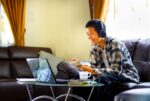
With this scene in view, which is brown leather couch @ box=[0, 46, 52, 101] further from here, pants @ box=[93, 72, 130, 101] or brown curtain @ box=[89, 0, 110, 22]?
pants @ box=[93, 72, 130, 101]

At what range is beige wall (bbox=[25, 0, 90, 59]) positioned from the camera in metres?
5.02

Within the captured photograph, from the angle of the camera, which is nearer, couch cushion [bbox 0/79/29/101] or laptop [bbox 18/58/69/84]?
laptop [bbox 18/58/69/84]

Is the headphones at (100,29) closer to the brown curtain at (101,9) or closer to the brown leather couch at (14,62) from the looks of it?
the brown curtain at (101,9)

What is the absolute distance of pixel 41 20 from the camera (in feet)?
17.8

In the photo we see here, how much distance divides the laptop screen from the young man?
0.33m

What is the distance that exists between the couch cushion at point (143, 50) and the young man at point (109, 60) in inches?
25.9

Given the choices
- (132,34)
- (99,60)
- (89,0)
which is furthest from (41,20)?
(99,60)

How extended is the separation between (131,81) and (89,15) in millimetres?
2125

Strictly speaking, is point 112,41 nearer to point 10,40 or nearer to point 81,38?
point 81,38

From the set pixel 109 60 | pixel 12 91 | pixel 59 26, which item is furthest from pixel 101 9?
pixel 12 91

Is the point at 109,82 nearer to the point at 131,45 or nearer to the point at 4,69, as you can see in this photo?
the point at 131,45

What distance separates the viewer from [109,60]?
3102 mm

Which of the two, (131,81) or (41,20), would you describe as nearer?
(131,81)

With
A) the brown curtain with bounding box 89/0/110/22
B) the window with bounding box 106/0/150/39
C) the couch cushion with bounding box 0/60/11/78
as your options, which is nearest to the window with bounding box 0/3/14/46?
the couch cushion with bounding box 0/60/11/78
